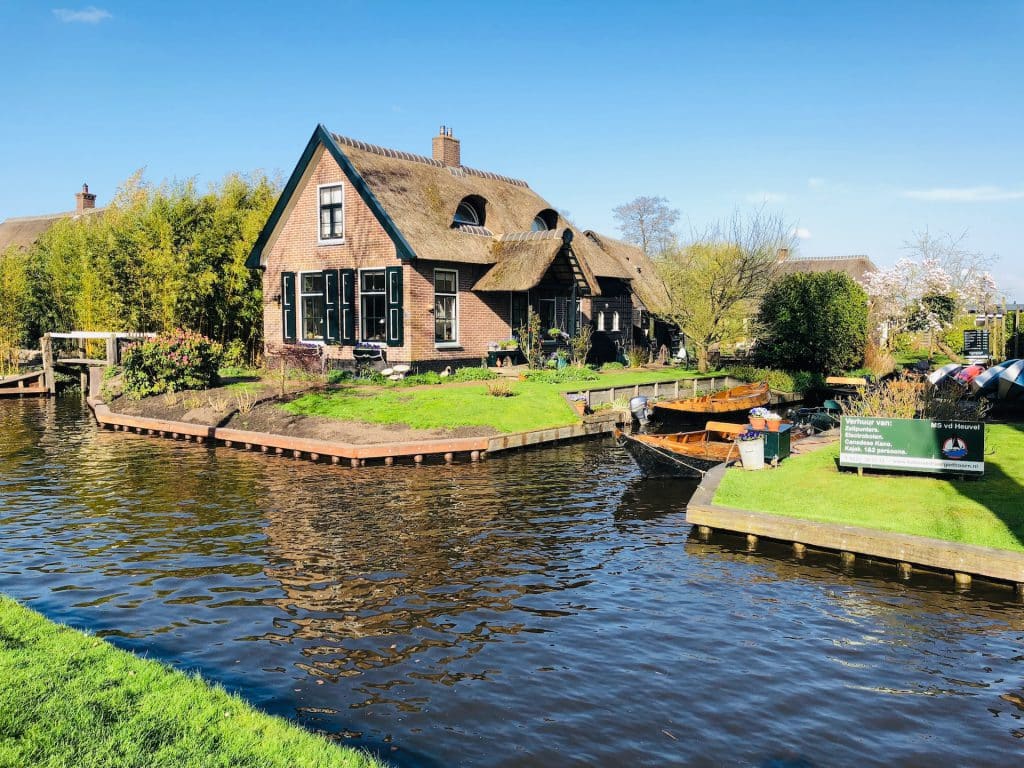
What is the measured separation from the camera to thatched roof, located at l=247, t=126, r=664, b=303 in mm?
26828

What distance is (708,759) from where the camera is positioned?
6.50m

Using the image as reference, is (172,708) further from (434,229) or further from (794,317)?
(794,317)

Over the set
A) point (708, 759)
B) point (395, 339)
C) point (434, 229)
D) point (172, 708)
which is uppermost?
point (434, 229)

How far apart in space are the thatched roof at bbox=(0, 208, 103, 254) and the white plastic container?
5021cm

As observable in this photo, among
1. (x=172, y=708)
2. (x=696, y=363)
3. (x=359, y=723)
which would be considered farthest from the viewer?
(x=696, y=363)

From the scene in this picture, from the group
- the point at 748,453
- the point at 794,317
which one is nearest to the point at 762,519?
the point at 748,453

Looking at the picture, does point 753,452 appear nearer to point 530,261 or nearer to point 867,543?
point 867,543

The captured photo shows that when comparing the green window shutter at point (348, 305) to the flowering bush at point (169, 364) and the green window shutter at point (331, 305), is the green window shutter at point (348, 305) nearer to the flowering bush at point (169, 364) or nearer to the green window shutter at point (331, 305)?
the green window shutter at point (331, 305)

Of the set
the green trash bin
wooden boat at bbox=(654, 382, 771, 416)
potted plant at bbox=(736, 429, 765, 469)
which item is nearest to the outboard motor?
wooden boat at bbox=(654, 382, 771, 416)

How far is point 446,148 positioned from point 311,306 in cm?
866

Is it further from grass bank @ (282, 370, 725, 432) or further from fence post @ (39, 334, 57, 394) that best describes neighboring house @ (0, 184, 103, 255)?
grass bank @ (282, 370, 725, 432)

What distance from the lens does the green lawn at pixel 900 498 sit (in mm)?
10945

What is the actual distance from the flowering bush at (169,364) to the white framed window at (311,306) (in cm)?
493

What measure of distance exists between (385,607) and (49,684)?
13.2 ft
